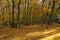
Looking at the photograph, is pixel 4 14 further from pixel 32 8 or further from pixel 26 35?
pixel 26 35

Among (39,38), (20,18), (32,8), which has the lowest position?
(39,38)

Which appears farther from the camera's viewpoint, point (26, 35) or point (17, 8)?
point (17, 8)

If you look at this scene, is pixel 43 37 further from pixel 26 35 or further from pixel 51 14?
pixel 51 14

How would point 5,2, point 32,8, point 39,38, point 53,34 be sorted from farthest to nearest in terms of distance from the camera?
point 32,8, point 5,2, point 53,34, point 39,38

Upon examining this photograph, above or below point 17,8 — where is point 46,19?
below

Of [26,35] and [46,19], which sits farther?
[46,19]

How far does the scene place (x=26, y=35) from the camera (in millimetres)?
1447

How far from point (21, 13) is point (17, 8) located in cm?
10

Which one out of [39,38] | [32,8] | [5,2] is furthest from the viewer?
[32,8]

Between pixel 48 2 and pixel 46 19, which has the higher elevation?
pixel 48 2

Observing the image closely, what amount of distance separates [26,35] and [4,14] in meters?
0.65

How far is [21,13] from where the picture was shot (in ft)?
6.56

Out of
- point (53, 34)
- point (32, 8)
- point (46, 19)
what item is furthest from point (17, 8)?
point (53, 34)

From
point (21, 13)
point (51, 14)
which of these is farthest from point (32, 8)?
point (51, 14)
